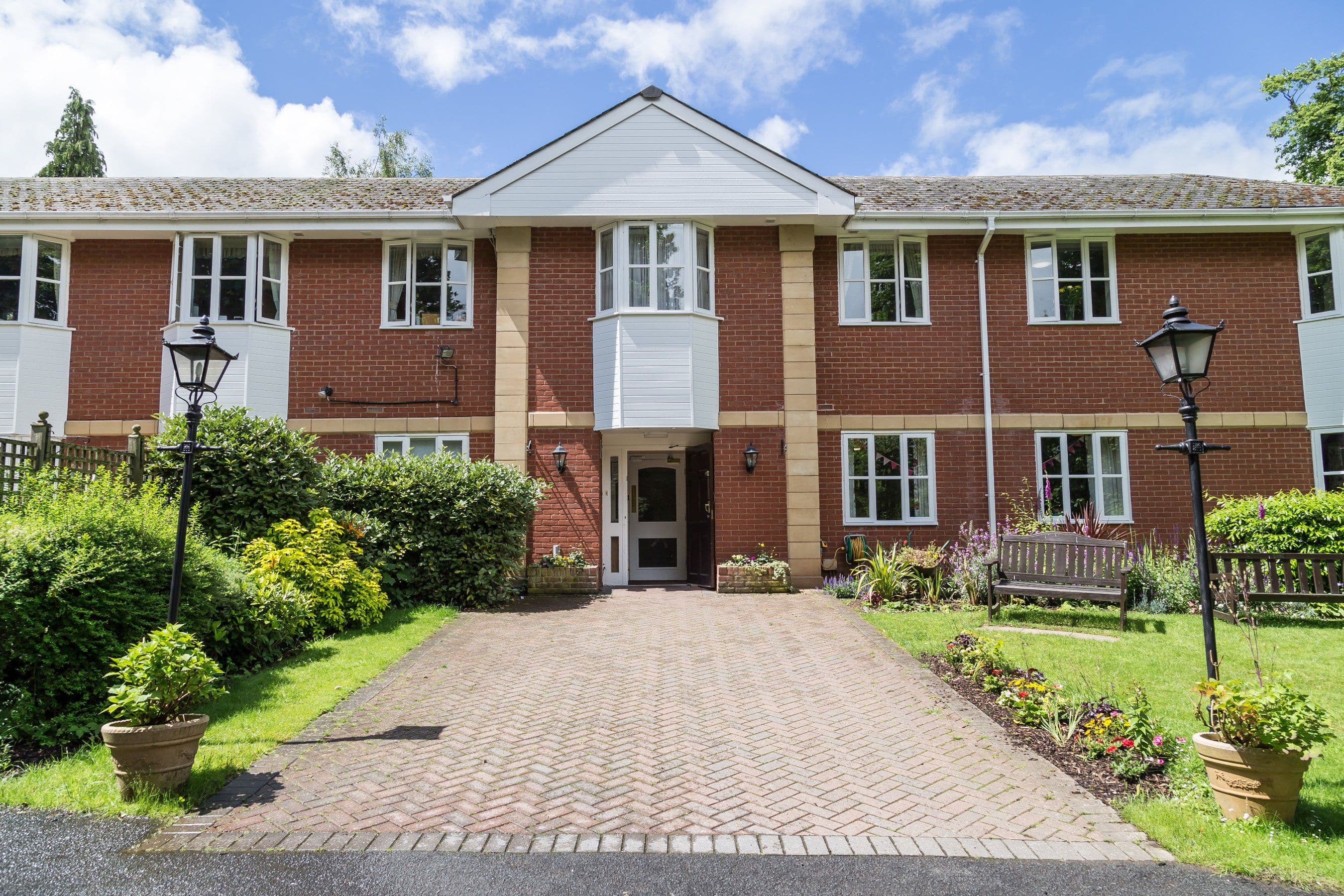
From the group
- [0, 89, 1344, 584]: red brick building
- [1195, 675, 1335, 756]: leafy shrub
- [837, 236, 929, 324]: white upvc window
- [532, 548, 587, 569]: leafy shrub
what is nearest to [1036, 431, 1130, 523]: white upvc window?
[0, 89, 1344, 584]: red brick building

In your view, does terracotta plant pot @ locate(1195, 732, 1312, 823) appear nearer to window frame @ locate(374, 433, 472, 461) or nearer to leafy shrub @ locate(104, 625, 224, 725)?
leafy shrub @ locate(104, 625, 224, 725)

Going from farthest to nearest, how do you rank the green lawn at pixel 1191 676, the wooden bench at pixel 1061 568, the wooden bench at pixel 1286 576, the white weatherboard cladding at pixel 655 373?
the white weatherboard cladding at pixel 655 373 → the wooden bench at pixel 1286 576 → the wooden bench at pixel 1061 568 → the green lawn at pixel 1191 676

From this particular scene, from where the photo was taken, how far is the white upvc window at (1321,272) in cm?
1416

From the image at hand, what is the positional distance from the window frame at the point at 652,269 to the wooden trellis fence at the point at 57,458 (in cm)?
715

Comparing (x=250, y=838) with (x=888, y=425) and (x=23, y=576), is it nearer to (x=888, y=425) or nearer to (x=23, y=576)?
(x=23, y=576)

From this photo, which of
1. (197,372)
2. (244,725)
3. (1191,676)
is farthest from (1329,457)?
(197,372)

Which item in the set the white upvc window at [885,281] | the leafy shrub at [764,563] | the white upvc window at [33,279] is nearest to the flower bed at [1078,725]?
the leafy shrub at [764,563]

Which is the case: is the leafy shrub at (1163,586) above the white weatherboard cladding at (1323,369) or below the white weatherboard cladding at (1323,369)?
below

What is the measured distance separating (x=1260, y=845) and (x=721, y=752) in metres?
3.16

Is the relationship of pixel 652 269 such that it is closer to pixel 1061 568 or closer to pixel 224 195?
pixel 1061 568

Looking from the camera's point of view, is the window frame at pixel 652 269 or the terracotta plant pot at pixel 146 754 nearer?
the terracotta plant pot at pixel 146 754

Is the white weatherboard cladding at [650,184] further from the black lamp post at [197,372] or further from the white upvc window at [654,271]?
the black lamp post at [197,372]

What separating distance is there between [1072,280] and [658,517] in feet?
29.2

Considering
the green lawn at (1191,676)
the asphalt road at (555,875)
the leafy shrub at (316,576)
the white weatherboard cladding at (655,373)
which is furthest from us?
the white weatherboard cladding at (655,373)
